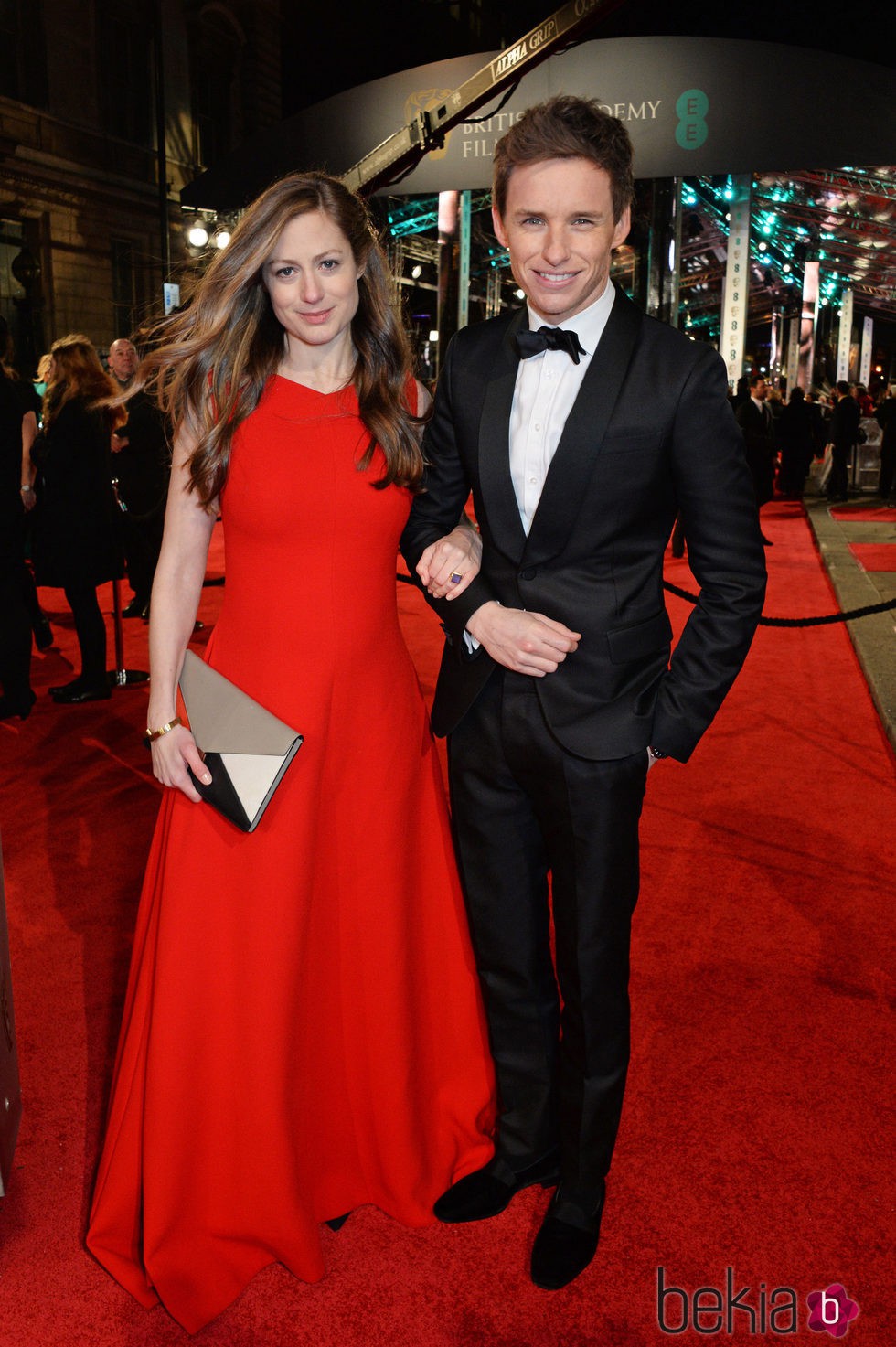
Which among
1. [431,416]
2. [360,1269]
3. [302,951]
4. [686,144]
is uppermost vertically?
[686,144]

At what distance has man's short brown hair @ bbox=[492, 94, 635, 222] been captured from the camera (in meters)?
1.59

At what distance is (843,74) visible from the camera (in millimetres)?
9242

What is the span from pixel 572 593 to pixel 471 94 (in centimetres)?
802

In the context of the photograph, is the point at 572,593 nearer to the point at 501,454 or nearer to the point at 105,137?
the point at 501,454

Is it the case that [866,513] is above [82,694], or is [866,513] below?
above

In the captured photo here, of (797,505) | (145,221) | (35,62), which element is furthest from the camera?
(145,221)

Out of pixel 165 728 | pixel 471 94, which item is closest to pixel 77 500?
pixel 165 728

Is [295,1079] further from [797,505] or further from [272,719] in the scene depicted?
[797,505]

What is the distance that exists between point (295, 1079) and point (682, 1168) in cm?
90

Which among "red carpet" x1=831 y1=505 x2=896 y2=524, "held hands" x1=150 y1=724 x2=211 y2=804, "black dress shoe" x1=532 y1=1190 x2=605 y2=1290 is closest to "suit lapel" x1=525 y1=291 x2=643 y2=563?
"held hands" x1=150 y1=724 x2=211 y2=804

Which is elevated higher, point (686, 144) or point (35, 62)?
point (35, 62)

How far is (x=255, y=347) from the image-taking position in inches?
74.5

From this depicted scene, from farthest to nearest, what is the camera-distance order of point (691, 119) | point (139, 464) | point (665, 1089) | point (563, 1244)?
point (691, 119) → point (139, 464) → point (665, 1089) → point (563, 1244)

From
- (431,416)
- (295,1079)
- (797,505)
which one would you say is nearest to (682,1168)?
(295,1079)
